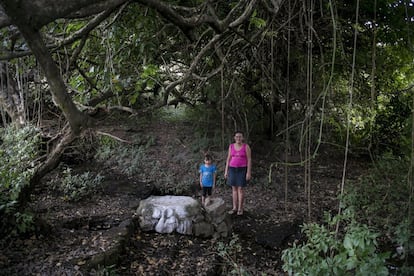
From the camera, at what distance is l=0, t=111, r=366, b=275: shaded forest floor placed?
3467mm

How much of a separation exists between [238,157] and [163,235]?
4.83 feet

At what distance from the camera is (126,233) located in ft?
13.7

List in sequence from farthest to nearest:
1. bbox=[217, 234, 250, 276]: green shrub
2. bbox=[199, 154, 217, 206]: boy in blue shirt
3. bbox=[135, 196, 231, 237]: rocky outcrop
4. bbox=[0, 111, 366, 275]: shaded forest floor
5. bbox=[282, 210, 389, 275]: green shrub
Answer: bbox=[199, 154, 217, 206]: boy in blue shirt < bbox=[135, 196, 231, 237]: rocky outcrop < bbox=[217, 234, 250, 276]: green shrub < bbox=[0, 111, 366, 275]: shaded forest floor < bbox=[282, 210, 389, 275]: green shrub

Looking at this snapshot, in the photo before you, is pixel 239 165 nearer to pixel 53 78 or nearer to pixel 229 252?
pixel 229 252

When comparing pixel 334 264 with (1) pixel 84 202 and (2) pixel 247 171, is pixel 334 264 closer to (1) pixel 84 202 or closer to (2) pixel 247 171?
(2) pixel 247 171

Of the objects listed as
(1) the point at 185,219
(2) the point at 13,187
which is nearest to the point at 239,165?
(1) the point at 185,219

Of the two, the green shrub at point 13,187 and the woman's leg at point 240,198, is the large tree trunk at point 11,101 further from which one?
the woman's leg at point 240,198

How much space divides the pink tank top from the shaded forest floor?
2.50 ft

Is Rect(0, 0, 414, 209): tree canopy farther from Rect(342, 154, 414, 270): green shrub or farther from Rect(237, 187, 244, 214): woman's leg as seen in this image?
Rect(237, 187, 244, 214): woman's leg

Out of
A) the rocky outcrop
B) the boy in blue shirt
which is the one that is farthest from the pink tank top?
the rocky outcrop

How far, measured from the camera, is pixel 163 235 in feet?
14.8

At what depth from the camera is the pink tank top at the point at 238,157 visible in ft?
16.5

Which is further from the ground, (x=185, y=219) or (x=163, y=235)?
(x=185, y=219)

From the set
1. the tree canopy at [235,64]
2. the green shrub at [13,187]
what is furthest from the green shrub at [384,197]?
the green shrub at [13,187]
